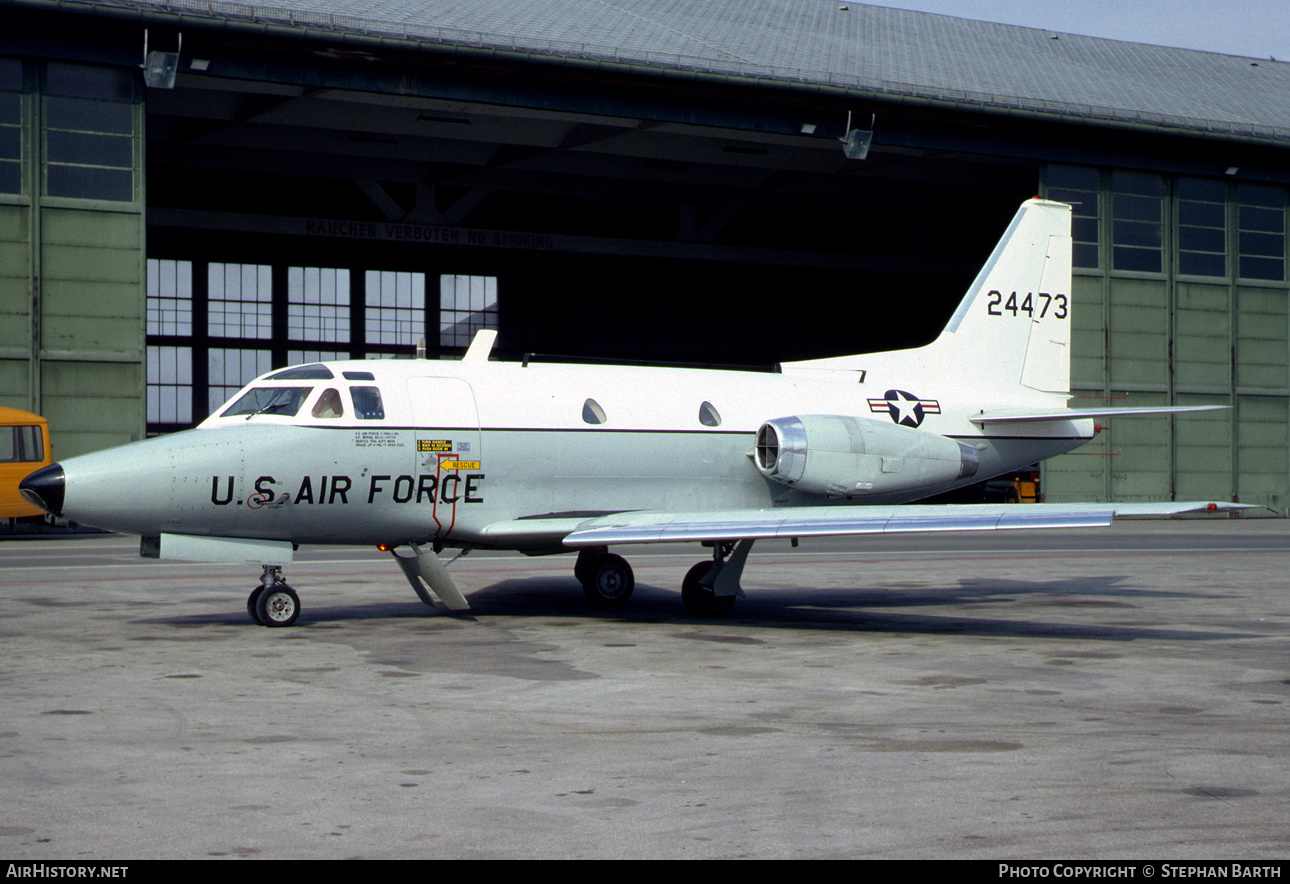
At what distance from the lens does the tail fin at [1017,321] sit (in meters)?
19.9

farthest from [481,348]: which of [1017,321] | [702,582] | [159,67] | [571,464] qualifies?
[159,67]

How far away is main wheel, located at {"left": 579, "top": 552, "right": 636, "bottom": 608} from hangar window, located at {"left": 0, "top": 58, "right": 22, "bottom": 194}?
72.1 ft

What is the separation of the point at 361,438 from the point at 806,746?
26.1 ft

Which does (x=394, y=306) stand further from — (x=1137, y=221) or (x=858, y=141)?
(x=1137, y=221)

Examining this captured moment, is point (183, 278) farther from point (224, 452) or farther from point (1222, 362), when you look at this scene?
point (224, 452)

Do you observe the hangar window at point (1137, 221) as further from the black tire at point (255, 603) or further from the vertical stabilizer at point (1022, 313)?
the black tire at point (255, 603)

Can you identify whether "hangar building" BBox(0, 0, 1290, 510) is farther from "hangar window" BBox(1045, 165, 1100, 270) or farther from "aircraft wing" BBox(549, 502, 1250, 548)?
"aircraft wing" BBox(549, 502, 1250, 548)

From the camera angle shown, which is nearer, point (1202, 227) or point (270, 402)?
point (270, 402)

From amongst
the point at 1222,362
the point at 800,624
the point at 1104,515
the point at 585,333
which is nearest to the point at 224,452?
the point at 800,624

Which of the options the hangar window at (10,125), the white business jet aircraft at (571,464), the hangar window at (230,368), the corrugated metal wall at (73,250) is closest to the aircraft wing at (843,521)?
the white business jet aircraft at (571,464)

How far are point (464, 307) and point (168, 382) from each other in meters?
13.8

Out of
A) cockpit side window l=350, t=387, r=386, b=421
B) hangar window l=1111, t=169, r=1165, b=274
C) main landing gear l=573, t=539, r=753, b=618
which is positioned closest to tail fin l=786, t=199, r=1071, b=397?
main landing gear l=573, t=539, r=753, b=618

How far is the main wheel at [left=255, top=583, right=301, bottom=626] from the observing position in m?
14.7

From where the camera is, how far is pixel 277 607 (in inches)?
580
